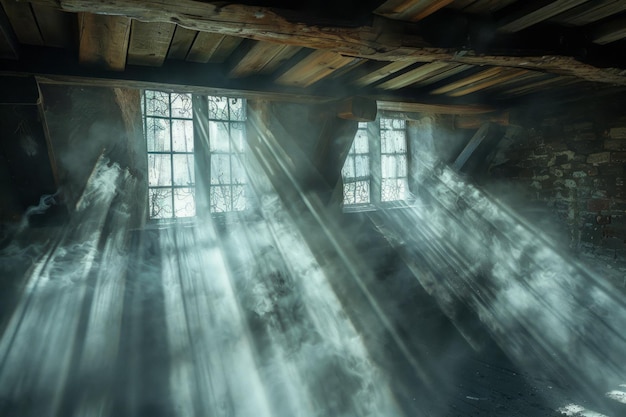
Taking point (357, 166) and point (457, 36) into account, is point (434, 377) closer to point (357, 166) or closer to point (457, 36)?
point (357, 166)

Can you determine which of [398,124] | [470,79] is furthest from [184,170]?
[398,124]

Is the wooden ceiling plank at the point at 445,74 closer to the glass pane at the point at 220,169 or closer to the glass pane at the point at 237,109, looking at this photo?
the glass pane at the point at 237,109

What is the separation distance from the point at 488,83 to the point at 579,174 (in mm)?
2150

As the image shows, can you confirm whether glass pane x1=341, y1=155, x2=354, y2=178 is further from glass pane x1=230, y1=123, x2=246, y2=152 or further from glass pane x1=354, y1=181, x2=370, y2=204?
glass pane x1=230, y1=123, x2=246, y2=152

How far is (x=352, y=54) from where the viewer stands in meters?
2.23

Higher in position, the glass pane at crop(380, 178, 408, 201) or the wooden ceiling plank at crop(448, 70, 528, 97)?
the wooden ceiling plank at crop(448, 70, 528, 97)

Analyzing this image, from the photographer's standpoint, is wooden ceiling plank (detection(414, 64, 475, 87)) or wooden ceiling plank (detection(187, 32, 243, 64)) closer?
wooden ceiling plank (detection(187, 32, 243, 64))

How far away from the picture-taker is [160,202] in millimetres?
4082

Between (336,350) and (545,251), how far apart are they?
3.09 meters

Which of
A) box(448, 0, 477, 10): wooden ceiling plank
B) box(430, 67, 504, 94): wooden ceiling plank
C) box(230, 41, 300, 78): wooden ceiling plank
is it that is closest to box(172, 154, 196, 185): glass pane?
box(230, 41, 300, 78): wooden ceiling plank

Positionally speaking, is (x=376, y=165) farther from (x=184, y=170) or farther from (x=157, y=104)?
(x=157, y=104)

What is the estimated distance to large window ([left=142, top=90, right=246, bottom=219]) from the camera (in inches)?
159

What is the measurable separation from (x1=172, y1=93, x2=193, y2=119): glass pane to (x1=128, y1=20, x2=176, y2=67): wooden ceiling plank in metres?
1.51

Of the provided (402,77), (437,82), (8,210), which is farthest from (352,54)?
(8,210)
